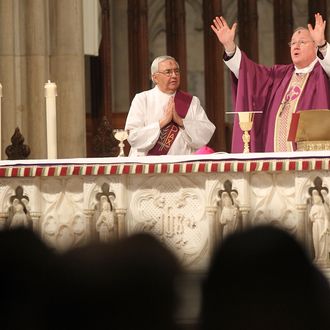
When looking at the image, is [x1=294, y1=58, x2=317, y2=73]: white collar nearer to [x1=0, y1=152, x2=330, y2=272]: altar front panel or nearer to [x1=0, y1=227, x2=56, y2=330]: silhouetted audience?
[x1=0, y1=152, x2=330, y2=272]: altar front panel

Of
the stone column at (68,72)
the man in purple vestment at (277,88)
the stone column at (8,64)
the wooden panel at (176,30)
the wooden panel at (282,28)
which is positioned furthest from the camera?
the wooden panel at (282,28)

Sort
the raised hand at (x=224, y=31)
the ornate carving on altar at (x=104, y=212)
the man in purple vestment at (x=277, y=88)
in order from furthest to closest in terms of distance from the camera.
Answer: the man in purple vestment at (x=277, y=88)
the raised hand at (x=224, y=31)
the ornate carving on altar at (x=104, y=212)

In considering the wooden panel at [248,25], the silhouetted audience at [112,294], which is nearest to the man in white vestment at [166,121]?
the wooden panel at [248,25]

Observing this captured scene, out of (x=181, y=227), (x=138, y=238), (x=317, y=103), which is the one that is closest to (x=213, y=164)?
(x=181, y=227)

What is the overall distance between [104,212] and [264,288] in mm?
5207

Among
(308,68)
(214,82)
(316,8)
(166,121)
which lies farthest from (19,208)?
(316,8)

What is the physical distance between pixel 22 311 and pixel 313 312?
43 cm

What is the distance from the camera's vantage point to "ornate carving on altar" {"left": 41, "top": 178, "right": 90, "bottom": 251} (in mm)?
7094

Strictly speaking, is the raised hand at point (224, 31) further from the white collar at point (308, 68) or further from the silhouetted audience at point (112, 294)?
the silhouetted audience at point (112, 294)

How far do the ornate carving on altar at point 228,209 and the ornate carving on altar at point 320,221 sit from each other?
422mm

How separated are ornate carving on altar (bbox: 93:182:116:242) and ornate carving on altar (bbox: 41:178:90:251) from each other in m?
0.09

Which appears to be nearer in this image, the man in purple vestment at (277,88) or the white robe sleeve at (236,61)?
the man in purple vestment at (277,88)

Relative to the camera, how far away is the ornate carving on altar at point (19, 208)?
712 cm

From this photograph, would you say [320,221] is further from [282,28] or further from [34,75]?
[282,28]
